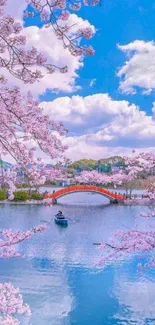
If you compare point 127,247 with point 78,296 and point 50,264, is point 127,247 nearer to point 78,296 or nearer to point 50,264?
point 78,296

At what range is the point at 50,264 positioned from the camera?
35.6 feet

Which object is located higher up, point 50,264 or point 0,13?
point 0,13

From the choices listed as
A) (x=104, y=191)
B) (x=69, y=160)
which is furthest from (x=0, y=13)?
(x=104, y=191)

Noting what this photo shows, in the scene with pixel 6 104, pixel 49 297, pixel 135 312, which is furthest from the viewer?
pixel 49 297

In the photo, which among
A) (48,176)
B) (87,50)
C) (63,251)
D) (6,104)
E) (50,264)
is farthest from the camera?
(63,251)

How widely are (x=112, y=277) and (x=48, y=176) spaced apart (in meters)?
6.65

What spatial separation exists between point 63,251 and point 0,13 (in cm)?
1115

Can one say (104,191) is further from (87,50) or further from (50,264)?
(87,50)

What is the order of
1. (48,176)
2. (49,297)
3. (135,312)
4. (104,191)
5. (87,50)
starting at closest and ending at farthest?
(87,50) → (48,176) → (135,312) → (49,297) → (104,191)

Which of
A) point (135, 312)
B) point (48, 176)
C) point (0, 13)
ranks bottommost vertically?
point (135, 312)

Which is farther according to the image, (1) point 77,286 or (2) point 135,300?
(1) point 77,286

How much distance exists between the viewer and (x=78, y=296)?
829 cm

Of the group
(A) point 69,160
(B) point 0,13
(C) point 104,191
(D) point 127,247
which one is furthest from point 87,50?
(C) point 104,191

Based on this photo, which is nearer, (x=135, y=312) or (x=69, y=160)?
(x=69, y=160)
